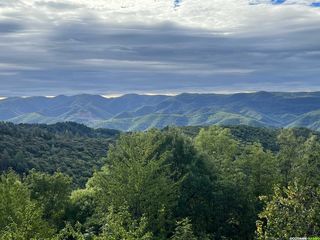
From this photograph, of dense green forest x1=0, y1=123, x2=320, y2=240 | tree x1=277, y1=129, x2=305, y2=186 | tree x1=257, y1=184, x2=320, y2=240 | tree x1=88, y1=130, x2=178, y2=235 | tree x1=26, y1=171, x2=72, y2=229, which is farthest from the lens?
tree x1=277, y1=129, x2=305, y2=186

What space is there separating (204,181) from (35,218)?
33.4 meters

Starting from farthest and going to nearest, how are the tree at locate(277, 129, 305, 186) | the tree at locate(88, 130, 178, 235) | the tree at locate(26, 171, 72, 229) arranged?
the tree at locate(277, 129, 305, 186) → the tree at locate(26, 171, 72, 229) → the tree at locate(88, 130, 178, 235)

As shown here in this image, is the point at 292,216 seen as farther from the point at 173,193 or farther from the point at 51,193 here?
the point at 51,193

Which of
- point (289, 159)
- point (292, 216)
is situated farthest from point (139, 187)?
point (289, 159)

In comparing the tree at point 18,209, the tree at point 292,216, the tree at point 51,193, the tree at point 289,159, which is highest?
the tree at point 292,216

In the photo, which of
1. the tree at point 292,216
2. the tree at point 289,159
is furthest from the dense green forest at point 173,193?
the tree at point 289,159

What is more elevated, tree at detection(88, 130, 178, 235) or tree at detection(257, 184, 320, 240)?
tree at detection(257, 184, 320, 240)

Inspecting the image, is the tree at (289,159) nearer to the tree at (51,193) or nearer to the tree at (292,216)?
the tree at (292,216)

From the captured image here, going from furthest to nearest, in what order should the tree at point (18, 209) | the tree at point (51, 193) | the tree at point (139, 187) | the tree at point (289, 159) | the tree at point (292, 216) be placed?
the tree at point (289, 159)
the tree at point (51, 193)
the tree at point (139, 187)
the tree at point (18, 209)
the tree at point (292, 216)

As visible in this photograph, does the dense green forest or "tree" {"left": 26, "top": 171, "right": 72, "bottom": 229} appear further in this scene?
"tree" {"left": 26, "top": 171, "right": 72, "bottom": 229}

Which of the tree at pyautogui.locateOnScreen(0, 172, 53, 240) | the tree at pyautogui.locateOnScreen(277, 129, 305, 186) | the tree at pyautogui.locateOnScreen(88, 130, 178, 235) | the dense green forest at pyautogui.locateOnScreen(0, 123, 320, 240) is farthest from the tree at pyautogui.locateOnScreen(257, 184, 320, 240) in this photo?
the tree at pyautogui.locateOnScreen(277, 129, 305, 186)

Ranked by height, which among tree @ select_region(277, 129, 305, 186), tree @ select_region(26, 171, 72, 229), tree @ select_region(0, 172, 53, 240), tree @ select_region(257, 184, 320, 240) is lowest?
tree @ select_region(277, 129, 305, 186)

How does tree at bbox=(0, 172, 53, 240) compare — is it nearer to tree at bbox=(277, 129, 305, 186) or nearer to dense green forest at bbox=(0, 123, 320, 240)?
dense green forest at bbox=(0, 123, 320, 240)

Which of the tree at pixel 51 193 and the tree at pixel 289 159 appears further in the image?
the tree at pixel 289 159
